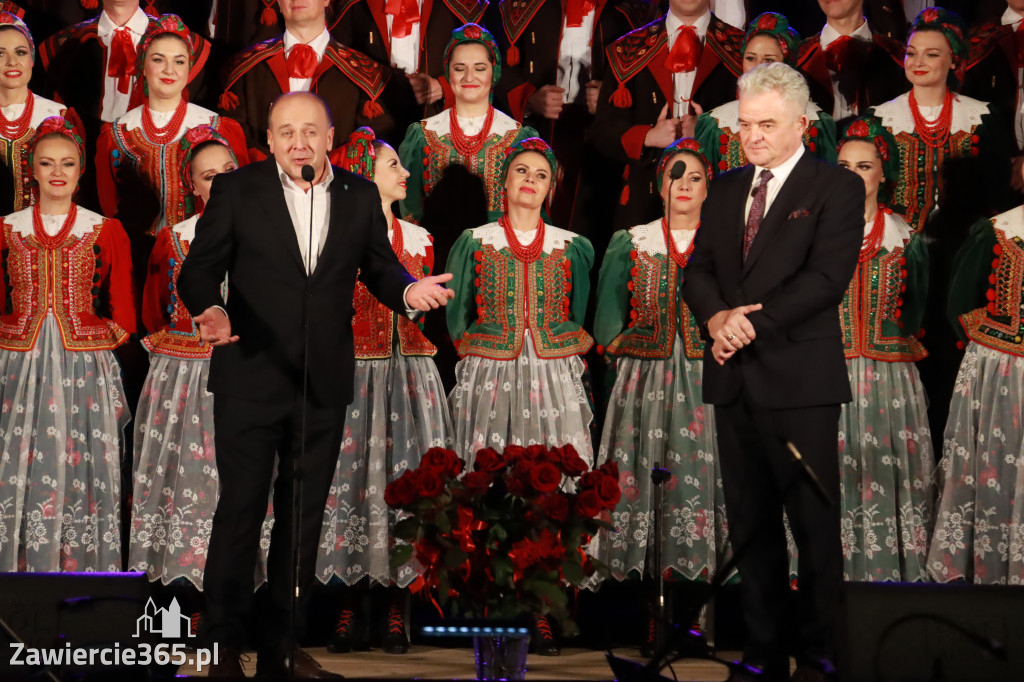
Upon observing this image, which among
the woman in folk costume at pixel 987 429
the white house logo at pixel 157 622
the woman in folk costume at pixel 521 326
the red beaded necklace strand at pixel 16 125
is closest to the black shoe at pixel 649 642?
the woman in folk costume at pixel 521 326

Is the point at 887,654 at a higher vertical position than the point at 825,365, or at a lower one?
lower

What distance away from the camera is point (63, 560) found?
4.89 metres

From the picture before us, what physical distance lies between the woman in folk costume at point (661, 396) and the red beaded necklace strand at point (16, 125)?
2.51 m

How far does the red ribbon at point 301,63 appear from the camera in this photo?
17.4 feet

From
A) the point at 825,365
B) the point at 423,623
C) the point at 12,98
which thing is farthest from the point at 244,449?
the point at 12,98

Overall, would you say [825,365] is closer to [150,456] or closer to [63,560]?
[150,456]

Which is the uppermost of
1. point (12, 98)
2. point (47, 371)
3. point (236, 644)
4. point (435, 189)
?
point (12, 98)

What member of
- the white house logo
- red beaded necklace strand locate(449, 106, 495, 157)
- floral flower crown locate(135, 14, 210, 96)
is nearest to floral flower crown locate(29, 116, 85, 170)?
floral flower crown locate(135, 14, 210, 96)

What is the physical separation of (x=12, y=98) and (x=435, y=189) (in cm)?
184

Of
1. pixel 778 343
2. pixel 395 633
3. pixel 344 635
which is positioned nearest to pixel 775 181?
pixel 778 343

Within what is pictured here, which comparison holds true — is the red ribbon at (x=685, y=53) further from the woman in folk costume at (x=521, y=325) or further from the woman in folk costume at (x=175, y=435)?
the woman in folk costume at (x=175, y=435)

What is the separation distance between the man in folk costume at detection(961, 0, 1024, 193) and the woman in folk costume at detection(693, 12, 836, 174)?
0.69 metres

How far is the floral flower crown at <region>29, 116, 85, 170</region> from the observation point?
16.7 ft

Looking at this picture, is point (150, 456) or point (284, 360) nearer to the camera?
point (284, 360)
